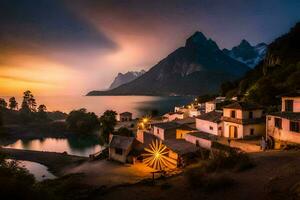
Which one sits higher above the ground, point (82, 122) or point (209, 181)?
point (209, 181)

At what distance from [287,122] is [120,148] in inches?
898

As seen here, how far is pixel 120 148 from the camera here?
1647 inches

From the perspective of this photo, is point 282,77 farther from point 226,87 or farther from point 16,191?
point 16,191

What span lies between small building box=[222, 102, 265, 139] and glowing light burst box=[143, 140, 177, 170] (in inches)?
371

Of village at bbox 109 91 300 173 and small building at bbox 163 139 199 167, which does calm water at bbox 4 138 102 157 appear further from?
→ small building at bbox 163 139 199 167

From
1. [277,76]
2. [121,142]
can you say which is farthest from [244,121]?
[277,76]

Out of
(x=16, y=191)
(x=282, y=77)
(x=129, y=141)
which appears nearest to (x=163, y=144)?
(x=129, y=141)

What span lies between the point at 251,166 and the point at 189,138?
15463mm

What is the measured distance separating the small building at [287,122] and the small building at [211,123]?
892 centimetres

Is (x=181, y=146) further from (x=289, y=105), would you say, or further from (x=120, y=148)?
(x=289, y=105)

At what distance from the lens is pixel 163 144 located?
3759 cm

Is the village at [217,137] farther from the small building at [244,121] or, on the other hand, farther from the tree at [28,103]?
the tree at [28,103]

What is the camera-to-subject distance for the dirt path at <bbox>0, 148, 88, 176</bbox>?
152 feet

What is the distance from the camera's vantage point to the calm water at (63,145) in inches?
2635
